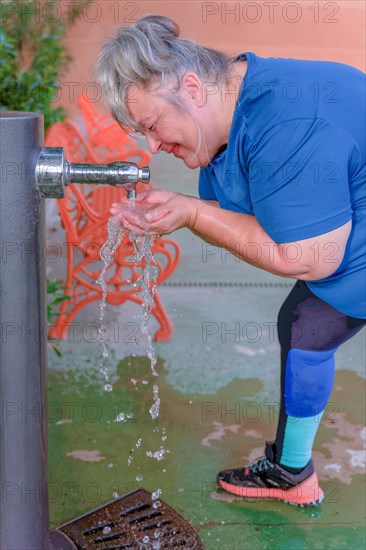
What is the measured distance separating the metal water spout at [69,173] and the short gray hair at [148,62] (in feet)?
0.78

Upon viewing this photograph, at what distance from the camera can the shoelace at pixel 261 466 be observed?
2.56 meters

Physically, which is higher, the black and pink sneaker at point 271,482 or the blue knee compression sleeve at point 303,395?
the blue knee compression sleeve at point 303,395

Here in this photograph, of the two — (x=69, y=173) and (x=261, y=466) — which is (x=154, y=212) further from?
(x=261, y=466)

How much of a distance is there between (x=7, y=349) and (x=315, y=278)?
2.52ft

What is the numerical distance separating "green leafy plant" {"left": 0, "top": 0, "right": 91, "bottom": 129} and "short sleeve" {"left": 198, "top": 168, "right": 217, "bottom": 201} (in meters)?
1.38

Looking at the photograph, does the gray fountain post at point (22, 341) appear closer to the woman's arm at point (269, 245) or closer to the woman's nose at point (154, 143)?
the woman's nose at point (154, 143)

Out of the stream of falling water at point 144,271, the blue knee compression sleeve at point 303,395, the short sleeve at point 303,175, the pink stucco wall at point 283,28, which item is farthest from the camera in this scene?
the pink stucco wall at point 283,28

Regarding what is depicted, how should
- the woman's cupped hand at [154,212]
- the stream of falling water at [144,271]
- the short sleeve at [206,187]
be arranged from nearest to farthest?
the woman's cupped hand at [154,212]
the stream of falling water at [144,271]
the short sleeve at [206,187]

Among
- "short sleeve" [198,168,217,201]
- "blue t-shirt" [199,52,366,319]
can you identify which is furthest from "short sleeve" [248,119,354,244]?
"short sleeve" [198,168,217,201]

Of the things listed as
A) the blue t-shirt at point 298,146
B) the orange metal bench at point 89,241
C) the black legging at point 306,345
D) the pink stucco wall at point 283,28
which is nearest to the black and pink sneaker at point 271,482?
the black legging at point 306,345

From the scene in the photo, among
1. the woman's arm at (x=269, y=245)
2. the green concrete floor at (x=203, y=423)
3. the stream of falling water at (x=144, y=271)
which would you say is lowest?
the green concrete floor at (x=203, y=423)

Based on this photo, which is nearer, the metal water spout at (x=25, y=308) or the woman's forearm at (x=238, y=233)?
the metal water spout at (x=25, y=308)

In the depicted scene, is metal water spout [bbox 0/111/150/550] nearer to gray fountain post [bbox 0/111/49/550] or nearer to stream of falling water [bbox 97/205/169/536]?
gray fountain post [bbox 0/111/49/550]

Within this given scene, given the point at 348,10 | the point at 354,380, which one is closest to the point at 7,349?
the point at 354,380
